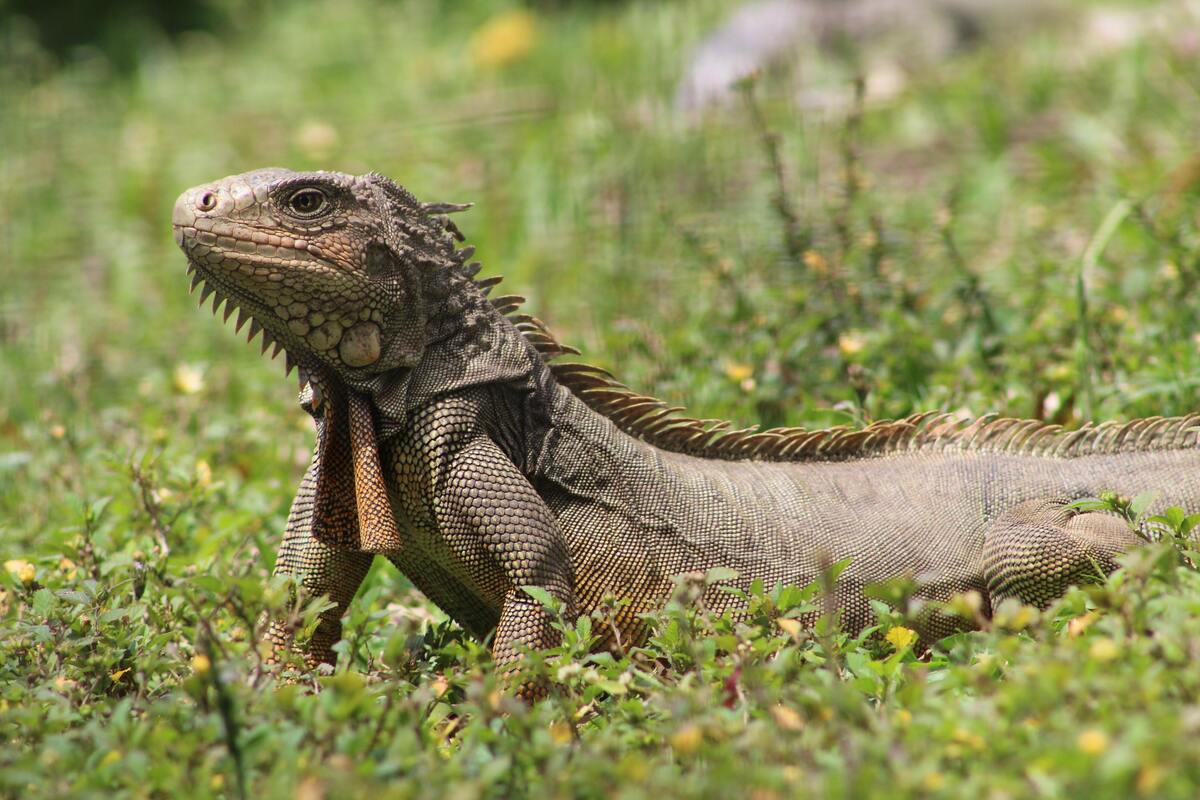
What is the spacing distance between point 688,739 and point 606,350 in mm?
3890

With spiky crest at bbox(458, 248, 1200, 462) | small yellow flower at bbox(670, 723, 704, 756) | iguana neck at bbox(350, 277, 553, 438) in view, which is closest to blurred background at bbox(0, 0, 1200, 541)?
spiky crest at bbox(458, 248, 1200, 462)

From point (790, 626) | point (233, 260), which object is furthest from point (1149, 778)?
point (233, 260)

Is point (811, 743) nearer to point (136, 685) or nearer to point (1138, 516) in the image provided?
point (1138, 516)

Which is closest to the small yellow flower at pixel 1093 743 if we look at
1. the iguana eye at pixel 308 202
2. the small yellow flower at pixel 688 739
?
the small yellow flower at pixel 688 739

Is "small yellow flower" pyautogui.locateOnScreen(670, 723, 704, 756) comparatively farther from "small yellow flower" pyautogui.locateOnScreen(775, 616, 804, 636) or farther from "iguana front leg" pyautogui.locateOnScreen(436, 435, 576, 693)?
"iguana front leg" pyautogui.locateOnScreen(436, 435, 576, 693)

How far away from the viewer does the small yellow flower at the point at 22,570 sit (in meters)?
4.47

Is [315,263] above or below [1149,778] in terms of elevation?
above

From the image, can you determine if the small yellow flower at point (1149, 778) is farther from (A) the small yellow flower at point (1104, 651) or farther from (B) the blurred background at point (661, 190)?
(B) the blurred background at point (661, 190)

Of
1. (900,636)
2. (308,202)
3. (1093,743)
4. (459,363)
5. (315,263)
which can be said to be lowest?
(900,636)

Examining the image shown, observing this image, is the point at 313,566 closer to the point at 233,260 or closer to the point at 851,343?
the point at 233,260

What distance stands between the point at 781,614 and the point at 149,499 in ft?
8.37

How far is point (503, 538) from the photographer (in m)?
4.04

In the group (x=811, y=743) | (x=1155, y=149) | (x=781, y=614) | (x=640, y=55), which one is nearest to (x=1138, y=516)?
(x=781, y=614)

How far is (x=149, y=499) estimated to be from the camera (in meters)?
5.04
